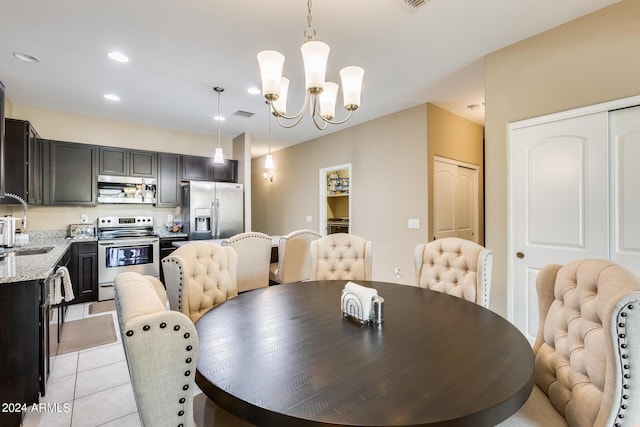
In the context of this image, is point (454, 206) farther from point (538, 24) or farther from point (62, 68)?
point (62, 68)

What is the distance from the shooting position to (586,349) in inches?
40.6

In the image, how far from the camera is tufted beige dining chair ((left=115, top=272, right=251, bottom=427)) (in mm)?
737

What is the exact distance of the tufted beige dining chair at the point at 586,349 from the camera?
0.85 metres

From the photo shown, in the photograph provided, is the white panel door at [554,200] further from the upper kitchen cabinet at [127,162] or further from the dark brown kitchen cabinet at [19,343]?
the upper kitchen cabinet at [127,162]

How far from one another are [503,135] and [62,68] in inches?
179

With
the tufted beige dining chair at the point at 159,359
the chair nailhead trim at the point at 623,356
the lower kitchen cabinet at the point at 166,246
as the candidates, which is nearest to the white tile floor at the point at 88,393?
the tufted beige dining chair at the point at 159,359

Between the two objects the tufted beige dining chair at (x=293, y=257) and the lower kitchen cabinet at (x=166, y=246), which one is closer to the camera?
the tufted beige dining chair at (x=293, y=257)

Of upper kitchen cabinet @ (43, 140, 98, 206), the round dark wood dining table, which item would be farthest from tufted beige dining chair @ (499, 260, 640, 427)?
upper kitchen cabinet @ (43, 140, 98, 206)

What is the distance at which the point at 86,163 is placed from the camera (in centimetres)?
441

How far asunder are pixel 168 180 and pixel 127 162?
0.65 meters

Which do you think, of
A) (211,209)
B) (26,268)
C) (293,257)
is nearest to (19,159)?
(211,209)

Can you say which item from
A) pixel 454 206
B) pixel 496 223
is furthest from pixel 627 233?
pixel 454 206

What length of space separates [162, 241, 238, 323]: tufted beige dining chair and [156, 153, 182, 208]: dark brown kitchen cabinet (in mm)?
3473

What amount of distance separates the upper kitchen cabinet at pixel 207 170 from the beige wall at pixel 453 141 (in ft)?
11.9
